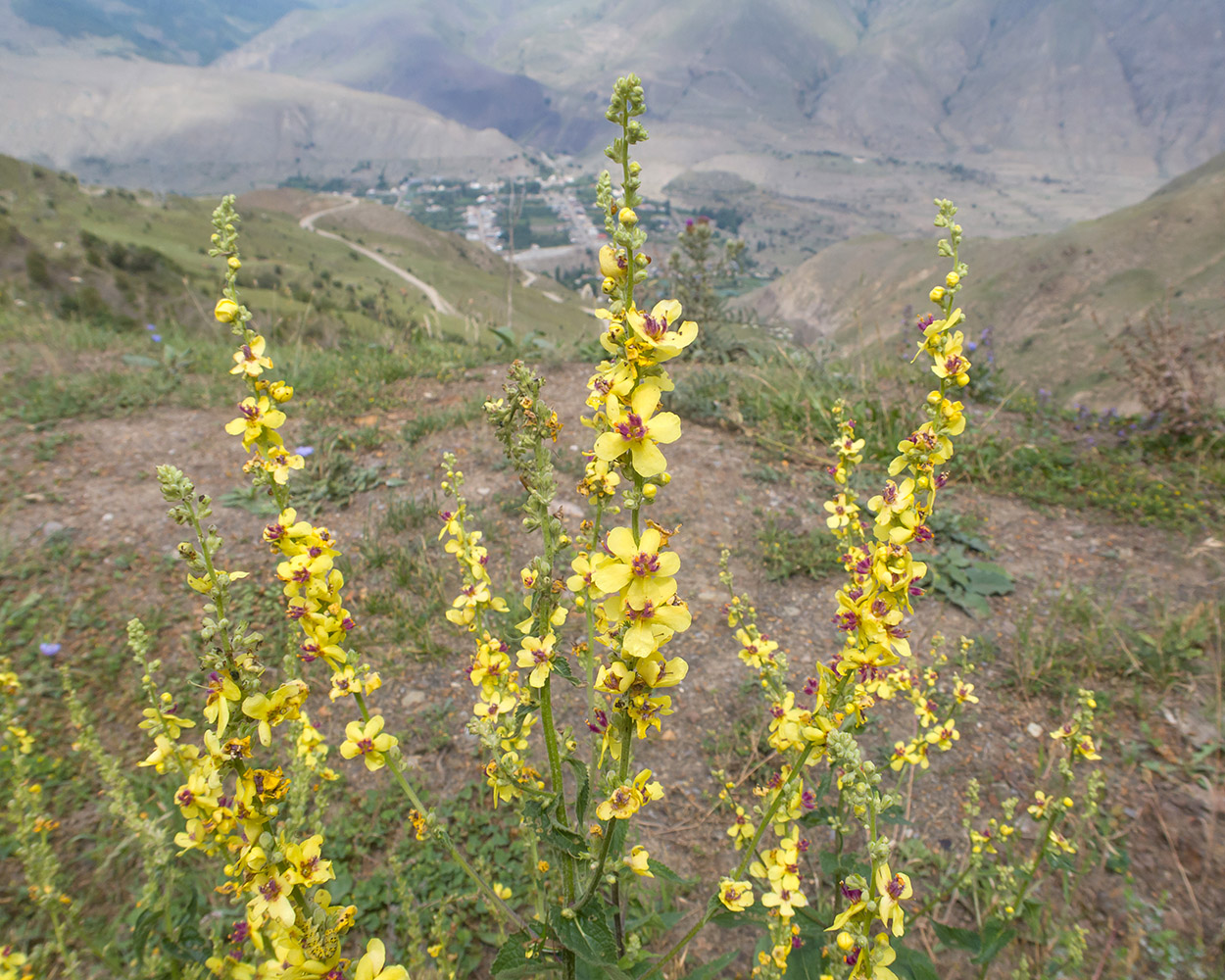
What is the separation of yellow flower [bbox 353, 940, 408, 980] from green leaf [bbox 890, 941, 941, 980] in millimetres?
1481

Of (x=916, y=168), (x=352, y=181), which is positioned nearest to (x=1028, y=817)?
(x=352, y=181)

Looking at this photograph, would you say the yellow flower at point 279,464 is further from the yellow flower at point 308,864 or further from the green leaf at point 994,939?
the green leaf at point 994,939

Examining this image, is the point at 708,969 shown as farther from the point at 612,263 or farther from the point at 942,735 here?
the point at 612,263

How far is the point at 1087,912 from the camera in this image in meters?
2.77

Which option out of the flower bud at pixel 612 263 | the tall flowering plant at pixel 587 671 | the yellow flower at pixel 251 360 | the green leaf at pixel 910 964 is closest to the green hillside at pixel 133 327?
the yellow flower at pixel 251 360

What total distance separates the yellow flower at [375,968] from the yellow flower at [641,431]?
110 centimetres

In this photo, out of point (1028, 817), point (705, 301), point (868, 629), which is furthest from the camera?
point (705, 301)

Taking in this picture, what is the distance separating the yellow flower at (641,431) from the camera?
3.80 ft

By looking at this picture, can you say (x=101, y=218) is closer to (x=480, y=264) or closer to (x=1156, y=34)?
(x=480, y=264)

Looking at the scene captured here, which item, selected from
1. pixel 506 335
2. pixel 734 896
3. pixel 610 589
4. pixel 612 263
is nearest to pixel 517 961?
pixel 734 896

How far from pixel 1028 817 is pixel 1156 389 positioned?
5.55 meters

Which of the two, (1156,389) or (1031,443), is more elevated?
(1156,389)

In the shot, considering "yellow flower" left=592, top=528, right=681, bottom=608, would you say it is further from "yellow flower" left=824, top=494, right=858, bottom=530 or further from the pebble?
the pebble

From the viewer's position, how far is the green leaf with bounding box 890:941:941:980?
1810 mm
